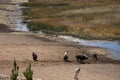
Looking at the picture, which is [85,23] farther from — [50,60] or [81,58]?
[81,58]

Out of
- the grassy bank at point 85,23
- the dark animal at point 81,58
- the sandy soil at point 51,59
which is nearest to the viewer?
the sandy soil at point 51,59

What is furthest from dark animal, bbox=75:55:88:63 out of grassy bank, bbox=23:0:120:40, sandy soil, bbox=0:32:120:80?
grassy bank, bbox=23:0:120:40

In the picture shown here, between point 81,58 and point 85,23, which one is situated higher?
point 81,58

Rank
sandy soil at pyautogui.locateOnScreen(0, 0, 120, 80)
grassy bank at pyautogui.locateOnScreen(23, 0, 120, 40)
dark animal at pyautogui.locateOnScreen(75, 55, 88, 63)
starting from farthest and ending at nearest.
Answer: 1. grassy bank at pyautogui.locateOnScreen(23, 0, 120, 40)
2. dark animal at pyautogui.locateOnScreen(75, 55, 88, 63)
3. sandy soil at pyautogui.locateOnScreen(0, 0, 120, 80)

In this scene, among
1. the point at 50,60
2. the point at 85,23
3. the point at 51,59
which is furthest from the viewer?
the point at 85,23

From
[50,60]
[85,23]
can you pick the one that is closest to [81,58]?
[50,60]

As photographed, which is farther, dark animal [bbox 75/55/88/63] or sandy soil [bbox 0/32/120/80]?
dark animal [bbox 75/55/88/63]

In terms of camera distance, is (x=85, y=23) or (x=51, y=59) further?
(x=85, y=23)

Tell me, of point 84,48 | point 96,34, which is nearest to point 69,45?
point 84,48

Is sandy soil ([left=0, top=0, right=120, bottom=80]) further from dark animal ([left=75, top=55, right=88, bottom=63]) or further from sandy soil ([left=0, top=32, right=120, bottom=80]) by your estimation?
dark animal ([left=75, top=55, right=88, bottom=63])

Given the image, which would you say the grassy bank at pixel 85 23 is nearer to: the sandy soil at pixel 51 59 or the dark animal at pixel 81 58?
the sandy soil at pixel 51 59

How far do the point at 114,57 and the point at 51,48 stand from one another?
6.01 m

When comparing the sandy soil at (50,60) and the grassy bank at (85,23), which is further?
the grassy bank at (85,23)

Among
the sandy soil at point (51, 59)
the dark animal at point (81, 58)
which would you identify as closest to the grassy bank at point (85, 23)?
the sandy soil at point (51, 59)
